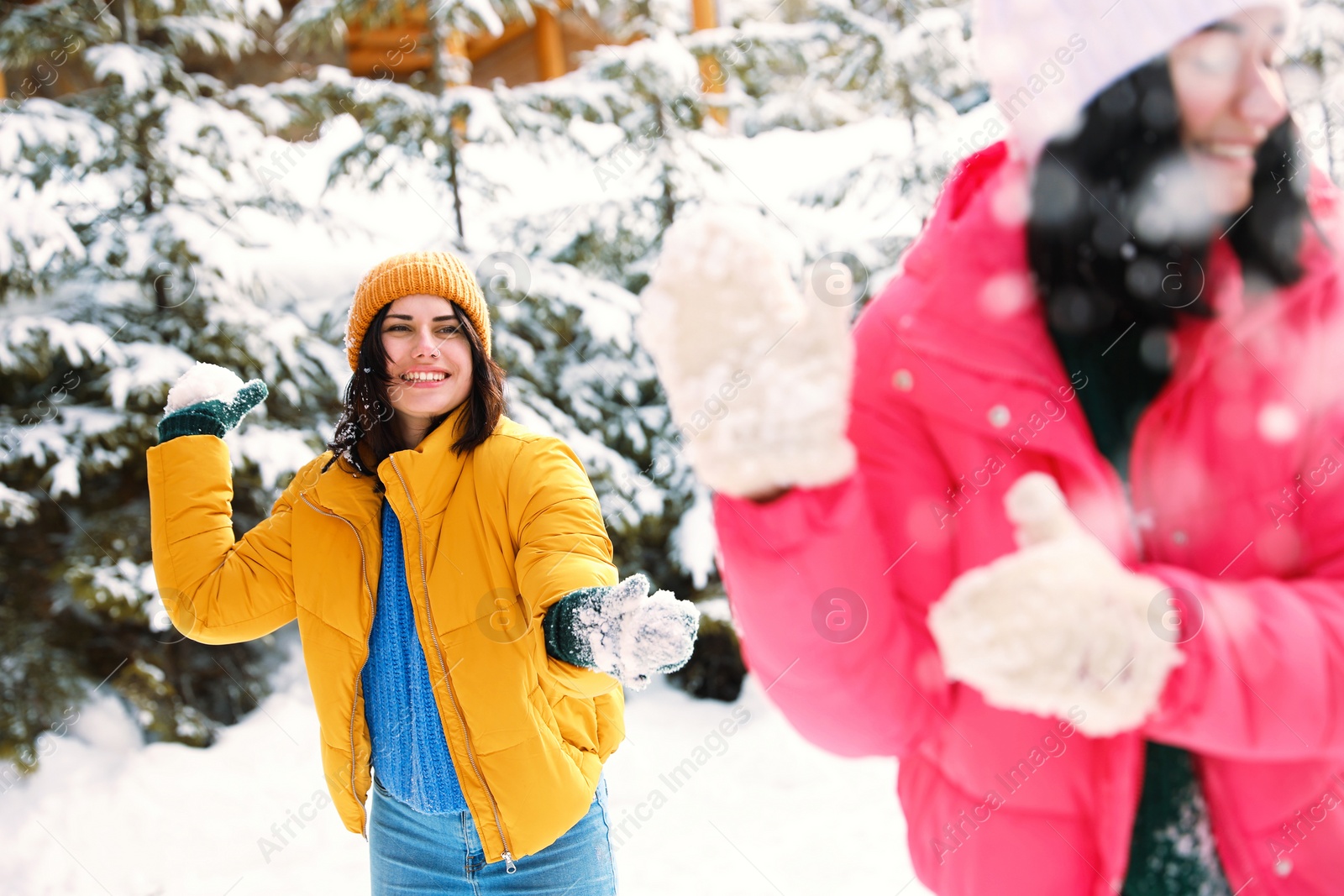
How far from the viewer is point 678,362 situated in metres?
0.81

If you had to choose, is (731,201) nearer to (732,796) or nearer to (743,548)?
(732,796)

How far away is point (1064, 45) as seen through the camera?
86 centimetres

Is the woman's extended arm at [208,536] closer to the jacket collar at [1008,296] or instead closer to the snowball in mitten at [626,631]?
the snowball in mitten at [626,631]

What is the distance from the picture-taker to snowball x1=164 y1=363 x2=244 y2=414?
1981 millimetres

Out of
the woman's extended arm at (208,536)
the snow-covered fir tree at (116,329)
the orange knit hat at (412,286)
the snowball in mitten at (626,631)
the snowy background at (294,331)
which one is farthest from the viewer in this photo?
the snow-covered fir tree at (116,329)

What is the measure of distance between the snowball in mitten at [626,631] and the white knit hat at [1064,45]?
34.9 inches

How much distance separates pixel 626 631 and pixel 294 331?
3629mm

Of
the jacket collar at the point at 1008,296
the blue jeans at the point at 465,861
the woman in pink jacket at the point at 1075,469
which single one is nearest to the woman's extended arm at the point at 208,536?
the blue jeans at the point at 465,861

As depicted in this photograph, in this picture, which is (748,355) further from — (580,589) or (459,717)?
(459,717)

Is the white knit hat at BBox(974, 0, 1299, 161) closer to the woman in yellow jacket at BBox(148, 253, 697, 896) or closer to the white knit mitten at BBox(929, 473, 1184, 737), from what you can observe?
the white knit mitten at BBox(929, 473, 1184, 737)

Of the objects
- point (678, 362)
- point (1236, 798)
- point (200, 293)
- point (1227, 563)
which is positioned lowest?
point (200, 293)

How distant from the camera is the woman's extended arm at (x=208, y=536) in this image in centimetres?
185

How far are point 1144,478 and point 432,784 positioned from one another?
4.79 feet

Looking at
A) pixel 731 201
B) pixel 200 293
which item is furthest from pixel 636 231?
pixel 200 293
